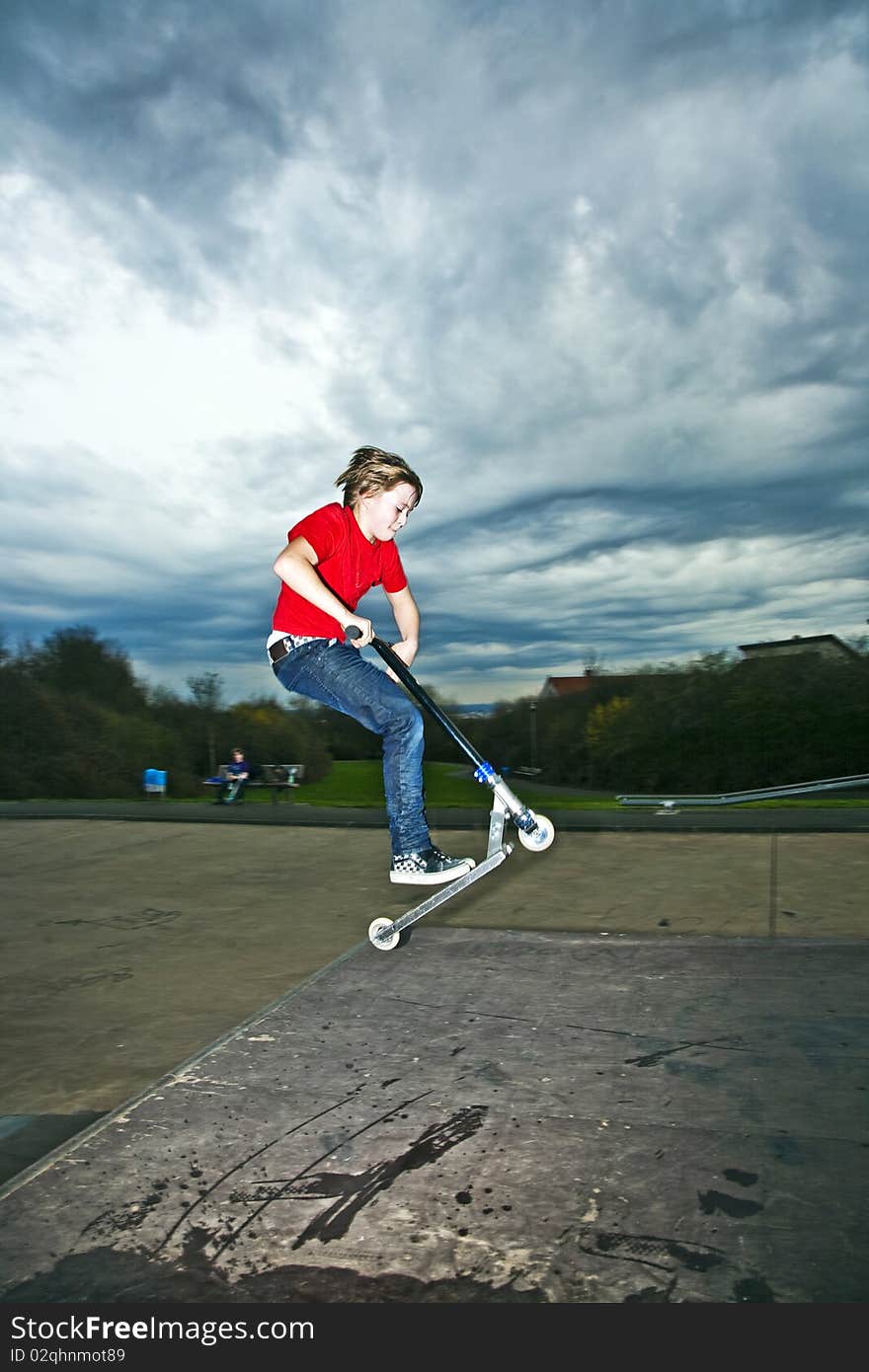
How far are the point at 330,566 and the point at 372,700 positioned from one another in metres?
0.53

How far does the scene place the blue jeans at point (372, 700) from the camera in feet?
10.7

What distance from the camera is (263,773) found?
53.6ft

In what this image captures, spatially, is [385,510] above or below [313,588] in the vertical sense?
above

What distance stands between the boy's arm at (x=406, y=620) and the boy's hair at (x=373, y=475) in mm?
519

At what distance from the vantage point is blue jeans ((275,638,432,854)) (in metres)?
3.27

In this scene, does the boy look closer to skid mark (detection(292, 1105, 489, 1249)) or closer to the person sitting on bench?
skid mark (detection(292, 1105, 489, 1249))

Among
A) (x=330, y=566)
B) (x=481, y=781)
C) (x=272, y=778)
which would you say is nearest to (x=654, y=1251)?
(x=481, y=781)

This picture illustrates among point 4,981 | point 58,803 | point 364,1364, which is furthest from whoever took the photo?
point 58,803

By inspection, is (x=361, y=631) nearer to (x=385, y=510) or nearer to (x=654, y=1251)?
(x=385, y=510)

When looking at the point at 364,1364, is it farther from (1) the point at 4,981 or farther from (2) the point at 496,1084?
(1) the point at 4,981

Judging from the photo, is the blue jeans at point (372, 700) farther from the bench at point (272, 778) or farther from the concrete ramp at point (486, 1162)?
the bench at point (272, 778)

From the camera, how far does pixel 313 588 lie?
306cm

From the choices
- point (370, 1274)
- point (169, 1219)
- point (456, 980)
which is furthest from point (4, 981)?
point (370, 1274)

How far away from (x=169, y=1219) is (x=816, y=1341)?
41.1 inches
